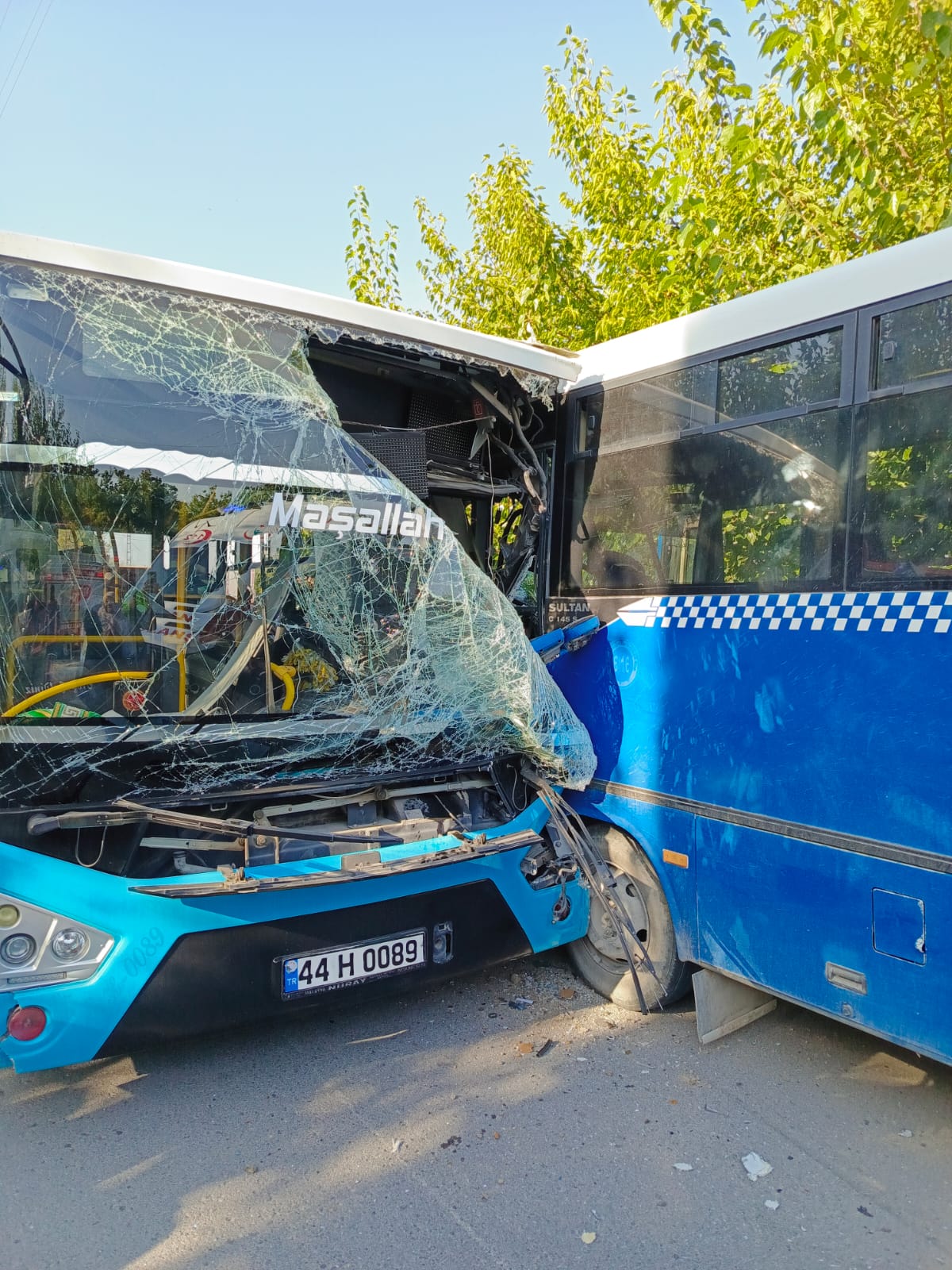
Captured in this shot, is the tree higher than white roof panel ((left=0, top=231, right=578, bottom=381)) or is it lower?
higher

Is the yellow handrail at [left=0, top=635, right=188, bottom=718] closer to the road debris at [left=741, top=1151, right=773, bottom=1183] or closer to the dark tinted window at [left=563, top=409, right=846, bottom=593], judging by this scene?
the dark tinted window at [left=563, top=409, right=846, bottom=593]

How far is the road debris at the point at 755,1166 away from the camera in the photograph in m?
2.84

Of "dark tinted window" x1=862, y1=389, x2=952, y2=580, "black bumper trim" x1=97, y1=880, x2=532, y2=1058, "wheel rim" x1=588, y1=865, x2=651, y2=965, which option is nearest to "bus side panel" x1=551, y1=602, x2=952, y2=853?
"dark tinted window" x1=862, y1=389, x2=952, y2=580

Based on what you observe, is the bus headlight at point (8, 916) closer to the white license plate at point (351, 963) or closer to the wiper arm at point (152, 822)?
the wiper arm at point (152, 822)

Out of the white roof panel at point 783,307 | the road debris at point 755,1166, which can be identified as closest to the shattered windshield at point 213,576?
the white roof panel at point 783,307

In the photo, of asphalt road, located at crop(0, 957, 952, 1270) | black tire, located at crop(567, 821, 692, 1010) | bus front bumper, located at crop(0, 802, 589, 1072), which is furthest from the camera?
black tire, located at crop(567, 821, 692, 1010)

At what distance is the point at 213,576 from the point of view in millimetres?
3330

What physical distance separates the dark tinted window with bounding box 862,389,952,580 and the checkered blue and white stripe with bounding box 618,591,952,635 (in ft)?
0.28

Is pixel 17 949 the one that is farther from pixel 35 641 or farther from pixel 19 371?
pixel 19 371

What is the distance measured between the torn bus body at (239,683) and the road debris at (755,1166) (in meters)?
1.16

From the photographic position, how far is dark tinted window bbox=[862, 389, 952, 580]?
2711 millimetres

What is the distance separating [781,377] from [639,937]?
2512 millimetres

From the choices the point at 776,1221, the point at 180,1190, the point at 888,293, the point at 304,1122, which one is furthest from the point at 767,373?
the point at 180,1190

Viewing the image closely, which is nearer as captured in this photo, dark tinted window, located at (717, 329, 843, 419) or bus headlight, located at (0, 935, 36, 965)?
bus headlight, located at (0, 935, 36, 965)
